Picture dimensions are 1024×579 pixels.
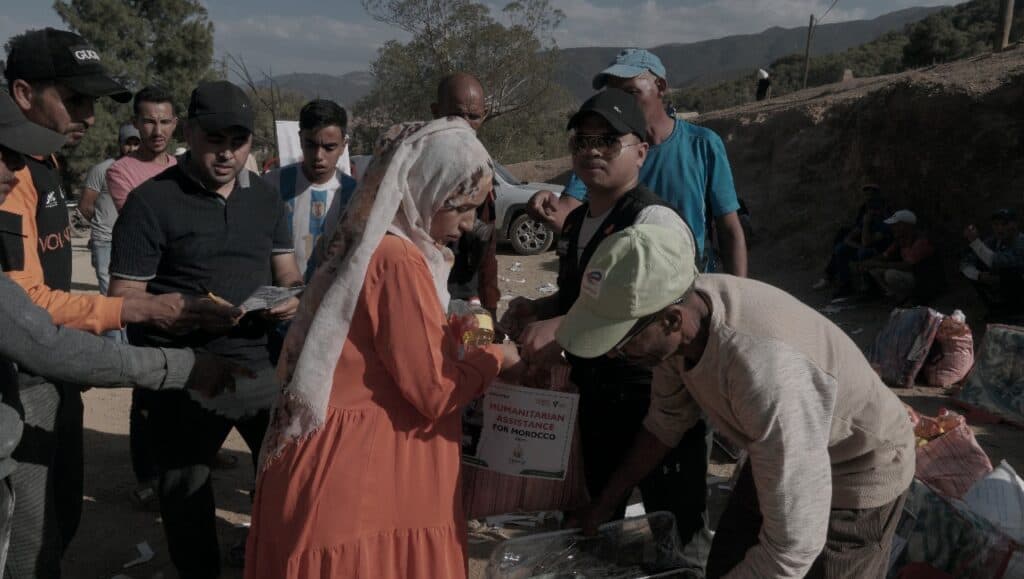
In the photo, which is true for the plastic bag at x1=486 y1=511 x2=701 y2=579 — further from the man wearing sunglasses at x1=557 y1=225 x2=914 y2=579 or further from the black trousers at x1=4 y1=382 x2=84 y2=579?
the black trousers at x1=4 y1=382 x2=84 y2=579

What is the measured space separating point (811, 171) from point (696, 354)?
11084mm

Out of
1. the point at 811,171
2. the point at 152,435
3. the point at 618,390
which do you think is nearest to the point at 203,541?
the point at 152,435

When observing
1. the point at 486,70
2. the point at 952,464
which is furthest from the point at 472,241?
the point at 486,70

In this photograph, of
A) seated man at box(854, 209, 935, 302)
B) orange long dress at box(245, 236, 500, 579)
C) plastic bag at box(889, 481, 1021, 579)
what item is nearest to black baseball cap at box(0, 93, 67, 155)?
orange long dress at box(245, 236, 500, 579)

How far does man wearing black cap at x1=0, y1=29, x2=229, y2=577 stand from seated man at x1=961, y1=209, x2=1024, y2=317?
291 inches

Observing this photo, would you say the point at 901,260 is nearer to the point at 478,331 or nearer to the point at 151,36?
the point at 478,331

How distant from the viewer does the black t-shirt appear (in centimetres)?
259

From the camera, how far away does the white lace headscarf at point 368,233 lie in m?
1.81

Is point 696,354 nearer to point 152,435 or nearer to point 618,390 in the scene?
point 618,390

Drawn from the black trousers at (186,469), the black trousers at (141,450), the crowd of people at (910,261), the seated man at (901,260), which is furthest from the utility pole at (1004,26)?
the black trousers at (186,469)

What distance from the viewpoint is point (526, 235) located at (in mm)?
→ 12562

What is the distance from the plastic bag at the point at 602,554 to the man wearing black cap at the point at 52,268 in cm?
130

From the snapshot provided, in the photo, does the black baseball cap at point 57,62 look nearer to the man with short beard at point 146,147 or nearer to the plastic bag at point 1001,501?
the man with short beard at point 146,147

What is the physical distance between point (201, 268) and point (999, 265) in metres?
7.40
